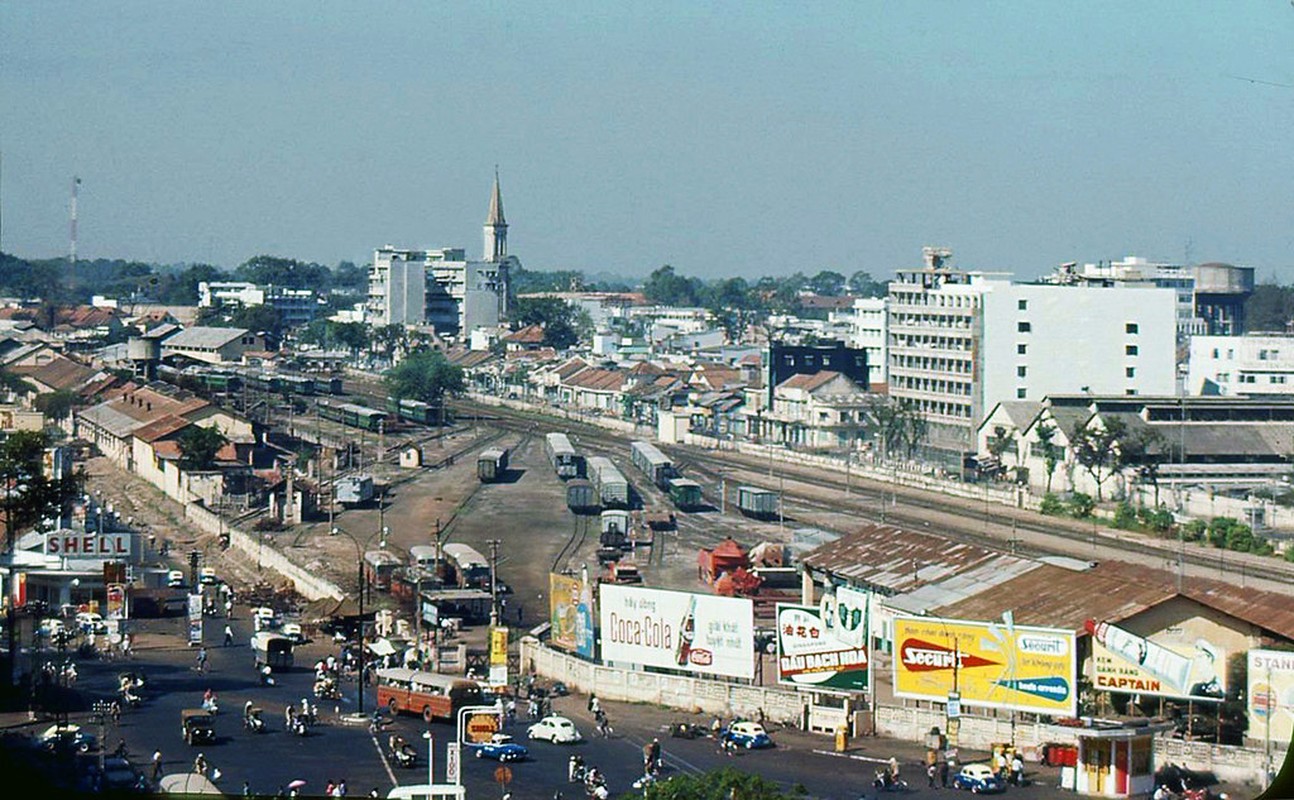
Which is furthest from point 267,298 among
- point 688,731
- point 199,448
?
point 688,731

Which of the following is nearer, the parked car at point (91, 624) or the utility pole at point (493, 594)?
the parked car at point (91, 624)

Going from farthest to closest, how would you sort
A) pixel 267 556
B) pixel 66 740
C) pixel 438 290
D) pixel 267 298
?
pixel 267 298
pixel 438 290
pixel 267 556
pixel 66 740

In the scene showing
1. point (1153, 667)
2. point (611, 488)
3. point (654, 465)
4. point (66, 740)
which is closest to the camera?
point (66, 740)

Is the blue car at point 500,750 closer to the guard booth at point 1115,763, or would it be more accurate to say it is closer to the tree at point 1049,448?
the guard booth at point 1115,763

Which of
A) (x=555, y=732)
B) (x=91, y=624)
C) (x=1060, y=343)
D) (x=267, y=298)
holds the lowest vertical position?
(x=91, y=624)

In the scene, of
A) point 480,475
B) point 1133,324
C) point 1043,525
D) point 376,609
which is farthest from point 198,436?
point 1133,324

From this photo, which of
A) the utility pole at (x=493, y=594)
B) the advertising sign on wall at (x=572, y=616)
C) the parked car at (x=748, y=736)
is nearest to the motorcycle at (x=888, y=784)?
the parked car at (x=748, y=736)

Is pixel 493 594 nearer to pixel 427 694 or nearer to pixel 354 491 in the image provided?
pixel 427 694

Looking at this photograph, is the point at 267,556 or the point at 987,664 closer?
the point at 987,664
